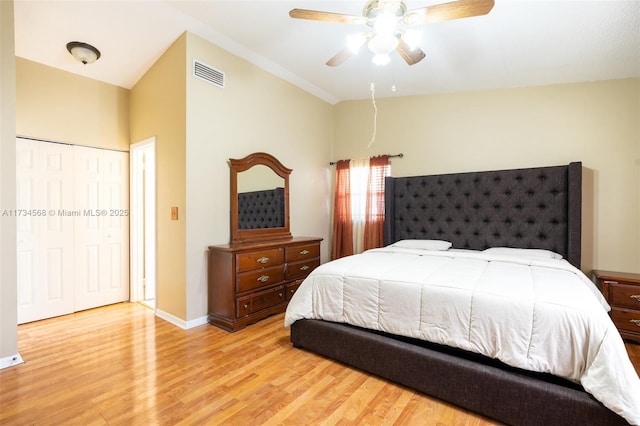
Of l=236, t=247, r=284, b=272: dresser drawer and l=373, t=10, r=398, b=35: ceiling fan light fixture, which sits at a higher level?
l=373, t=10, r=398, b=35: ceiling fan light fixture

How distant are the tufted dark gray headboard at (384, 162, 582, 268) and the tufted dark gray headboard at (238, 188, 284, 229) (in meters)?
1.37

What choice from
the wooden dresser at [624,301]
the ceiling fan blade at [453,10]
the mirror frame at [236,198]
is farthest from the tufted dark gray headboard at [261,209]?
the wooden dresser at [624,301]

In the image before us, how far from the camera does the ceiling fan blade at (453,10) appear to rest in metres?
1.60

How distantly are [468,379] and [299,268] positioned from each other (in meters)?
2.14

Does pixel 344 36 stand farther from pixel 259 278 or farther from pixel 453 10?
pixel 259 278

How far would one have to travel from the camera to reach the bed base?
1.39 metres

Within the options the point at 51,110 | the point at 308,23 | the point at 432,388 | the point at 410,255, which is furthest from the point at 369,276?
the point at 51,110

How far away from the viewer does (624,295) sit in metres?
2.48

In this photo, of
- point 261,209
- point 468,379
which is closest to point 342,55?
point 261,209

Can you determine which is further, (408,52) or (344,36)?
(344,36)

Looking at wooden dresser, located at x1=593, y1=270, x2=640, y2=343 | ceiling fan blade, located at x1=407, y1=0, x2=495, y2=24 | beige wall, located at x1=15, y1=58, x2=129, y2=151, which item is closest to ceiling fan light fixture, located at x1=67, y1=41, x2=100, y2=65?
beige wall, located at x1=15, y1=58, x2=129, y2=151

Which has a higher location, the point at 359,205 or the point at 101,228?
the point at 359,205

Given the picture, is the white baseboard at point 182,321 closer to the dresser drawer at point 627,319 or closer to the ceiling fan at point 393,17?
the ceiling fan at point 393,17

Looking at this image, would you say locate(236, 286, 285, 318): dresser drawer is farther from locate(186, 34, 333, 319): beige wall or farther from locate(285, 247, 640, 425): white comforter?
locate(285, 247, 640, 425): white comforter
